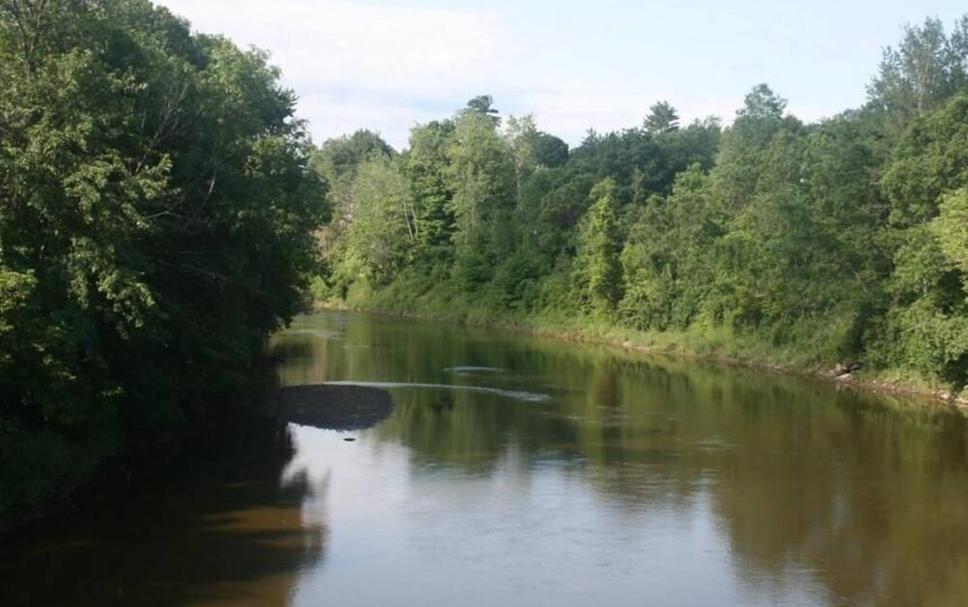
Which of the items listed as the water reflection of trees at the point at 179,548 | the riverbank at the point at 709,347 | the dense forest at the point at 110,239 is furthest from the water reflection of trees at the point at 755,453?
the dense forest at the point at 110,239

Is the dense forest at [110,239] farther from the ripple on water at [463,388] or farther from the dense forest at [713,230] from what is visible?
the dense forest at [713,230]

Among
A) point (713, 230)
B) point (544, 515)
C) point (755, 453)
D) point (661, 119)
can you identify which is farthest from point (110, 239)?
point (661, 119)

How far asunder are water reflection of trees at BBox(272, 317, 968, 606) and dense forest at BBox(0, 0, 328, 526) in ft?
24.1

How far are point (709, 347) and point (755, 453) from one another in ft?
87.4

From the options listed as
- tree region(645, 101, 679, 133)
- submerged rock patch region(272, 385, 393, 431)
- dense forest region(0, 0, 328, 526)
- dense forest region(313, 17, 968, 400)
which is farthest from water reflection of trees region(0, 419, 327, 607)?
tree region(645, 101, 679, 133)

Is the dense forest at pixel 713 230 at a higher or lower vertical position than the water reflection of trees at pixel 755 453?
higher

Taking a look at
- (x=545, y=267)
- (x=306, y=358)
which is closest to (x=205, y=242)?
(x=306, y=358)

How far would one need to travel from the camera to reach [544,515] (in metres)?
23.2

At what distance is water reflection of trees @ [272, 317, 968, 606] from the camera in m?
20.9

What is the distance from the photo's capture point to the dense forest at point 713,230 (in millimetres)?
42094

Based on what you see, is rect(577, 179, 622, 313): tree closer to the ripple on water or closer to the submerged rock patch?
the ripple on water

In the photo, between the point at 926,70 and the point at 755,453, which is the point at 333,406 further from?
the point at 926,70

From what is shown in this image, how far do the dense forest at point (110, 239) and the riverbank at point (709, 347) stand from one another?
2537 centimetres

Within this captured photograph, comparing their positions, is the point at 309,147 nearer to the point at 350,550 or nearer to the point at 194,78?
the point at 194,78
